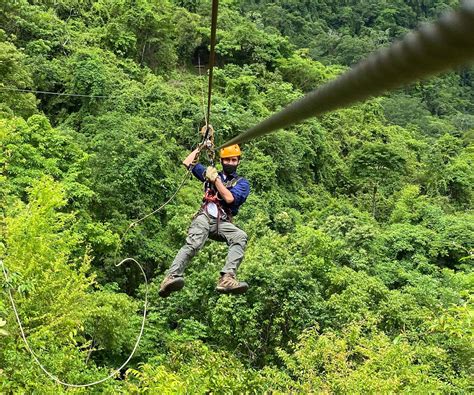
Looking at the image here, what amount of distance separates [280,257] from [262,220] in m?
2.03

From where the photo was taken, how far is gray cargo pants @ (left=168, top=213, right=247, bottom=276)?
A: 340cm

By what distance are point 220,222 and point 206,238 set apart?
154 mm

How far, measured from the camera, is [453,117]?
33.4m

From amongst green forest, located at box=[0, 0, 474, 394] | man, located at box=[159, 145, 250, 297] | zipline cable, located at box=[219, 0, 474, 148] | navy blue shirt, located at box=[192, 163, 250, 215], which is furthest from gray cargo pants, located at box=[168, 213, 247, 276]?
zipline cable, located at box=[219, 0, 474, 148]

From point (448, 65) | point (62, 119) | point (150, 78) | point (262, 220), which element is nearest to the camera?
point (448, 65)

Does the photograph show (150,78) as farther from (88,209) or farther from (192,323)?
(192,323)

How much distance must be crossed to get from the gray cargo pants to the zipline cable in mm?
2760

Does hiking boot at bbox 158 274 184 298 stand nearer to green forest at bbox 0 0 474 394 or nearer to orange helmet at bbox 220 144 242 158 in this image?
orange helmet at bbox 220 144 242 158

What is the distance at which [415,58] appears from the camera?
0.44m

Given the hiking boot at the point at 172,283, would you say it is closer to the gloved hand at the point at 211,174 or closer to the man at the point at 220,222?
the man at the point at 220,222

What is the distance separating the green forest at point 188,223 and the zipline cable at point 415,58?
3.48ft

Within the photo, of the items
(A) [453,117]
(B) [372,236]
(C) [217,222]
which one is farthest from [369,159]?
(A) [453,117]

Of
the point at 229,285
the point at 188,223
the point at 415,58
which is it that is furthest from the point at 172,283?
the point at 188,223

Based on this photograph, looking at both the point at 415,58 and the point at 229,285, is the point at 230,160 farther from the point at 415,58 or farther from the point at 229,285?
the point at 415,58
